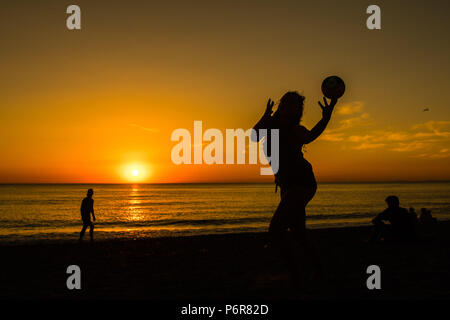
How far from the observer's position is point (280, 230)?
4508 millimetres

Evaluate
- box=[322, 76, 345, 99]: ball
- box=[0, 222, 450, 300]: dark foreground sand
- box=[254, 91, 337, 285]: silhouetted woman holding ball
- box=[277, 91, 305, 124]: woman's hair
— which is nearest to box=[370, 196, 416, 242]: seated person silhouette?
box=[0, 222, 450, 300]: dark foreground sand

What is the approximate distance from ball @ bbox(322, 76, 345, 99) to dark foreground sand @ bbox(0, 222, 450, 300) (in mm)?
2591

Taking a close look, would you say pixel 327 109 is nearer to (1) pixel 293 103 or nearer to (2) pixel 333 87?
Answer: (1) pixel 293 103

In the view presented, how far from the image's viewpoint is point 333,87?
500 cm

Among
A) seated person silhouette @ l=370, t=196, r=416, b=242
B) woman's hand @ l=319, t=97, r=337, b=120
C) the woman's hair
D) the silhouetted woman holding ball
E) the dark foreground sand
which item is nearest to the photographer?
woman's hand @ l=319, t=97, r=337, b=120

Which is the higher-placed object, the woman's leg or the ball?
the ball

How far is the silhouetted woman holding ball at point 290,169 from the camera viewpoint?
4504 mm

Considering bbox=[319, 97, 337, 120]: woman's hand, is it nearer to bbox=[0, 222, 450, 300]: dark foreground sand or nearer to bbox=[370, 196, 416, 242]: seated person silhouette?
bbox=[0, 222, 450, 300]: dark foreground sand

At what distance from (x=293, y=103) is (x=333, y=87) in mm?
718

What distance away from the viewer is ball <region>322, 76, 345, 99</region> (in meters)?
4.93

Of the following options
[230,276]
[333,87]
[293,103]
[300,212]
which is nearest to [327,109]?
[293,103]
